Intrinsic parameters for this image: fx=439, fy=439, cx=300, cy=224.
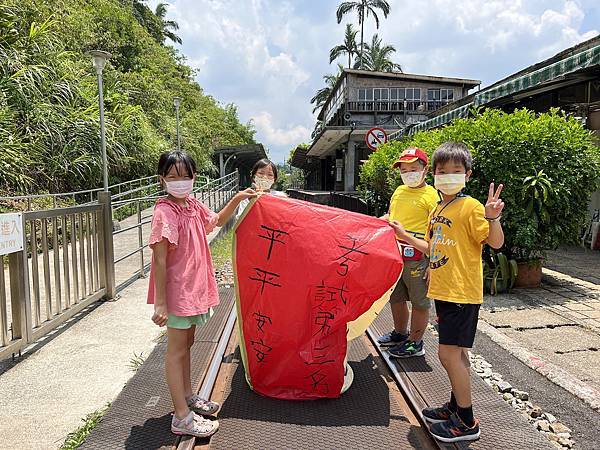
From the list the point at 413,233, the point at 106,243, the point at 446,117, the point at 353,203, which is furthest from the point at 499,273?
the point at 353,203

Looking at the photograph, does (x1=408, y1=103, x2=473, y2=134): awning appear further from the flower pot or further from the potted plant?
the potted plant

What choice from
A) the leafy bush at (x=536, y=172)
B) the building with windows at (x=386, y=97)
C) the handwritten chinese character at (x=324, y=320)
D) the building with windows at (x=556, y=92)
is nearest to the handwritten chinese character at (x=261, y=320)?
the handwritten chinese character at (x=324, y=320)

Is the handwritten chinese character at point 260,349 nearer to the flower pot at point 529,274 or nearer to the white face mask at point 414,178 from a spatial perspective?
the white face mask at point 414,178

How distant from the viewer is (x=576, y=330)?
14.4 feet

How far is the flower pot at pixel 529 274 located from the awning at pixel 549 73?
275 cm

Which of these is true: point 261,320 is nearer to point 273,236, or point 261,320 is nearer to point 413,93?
Answer: point 273,236

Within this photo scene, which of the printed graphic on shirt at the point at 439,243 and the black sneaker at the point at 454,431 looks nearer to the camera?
the black sneaker at the point at 454,431

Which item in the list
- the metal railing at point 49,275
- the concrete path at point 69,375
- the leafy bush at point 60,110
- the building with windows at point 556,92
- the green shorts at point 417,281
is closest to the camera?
the concrete path at point 69,375

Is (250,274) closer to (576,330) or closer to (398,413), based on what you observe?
(398,413)

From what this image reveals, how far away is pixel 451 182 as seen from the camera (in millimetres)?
2555

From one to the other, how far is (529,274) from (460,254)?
13.7 feet

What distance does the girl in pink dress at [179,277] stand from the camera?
238 cm

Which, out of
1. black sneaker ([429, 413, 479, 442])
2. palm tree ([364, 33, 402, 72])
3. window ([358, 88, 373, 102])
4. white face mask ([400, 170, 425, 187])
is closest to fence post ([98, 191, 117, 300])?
white face mask ([400, 170, 425, 187])

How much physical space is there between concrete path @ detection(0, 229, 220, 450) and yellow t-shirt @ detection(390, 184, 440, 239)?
2.45m
